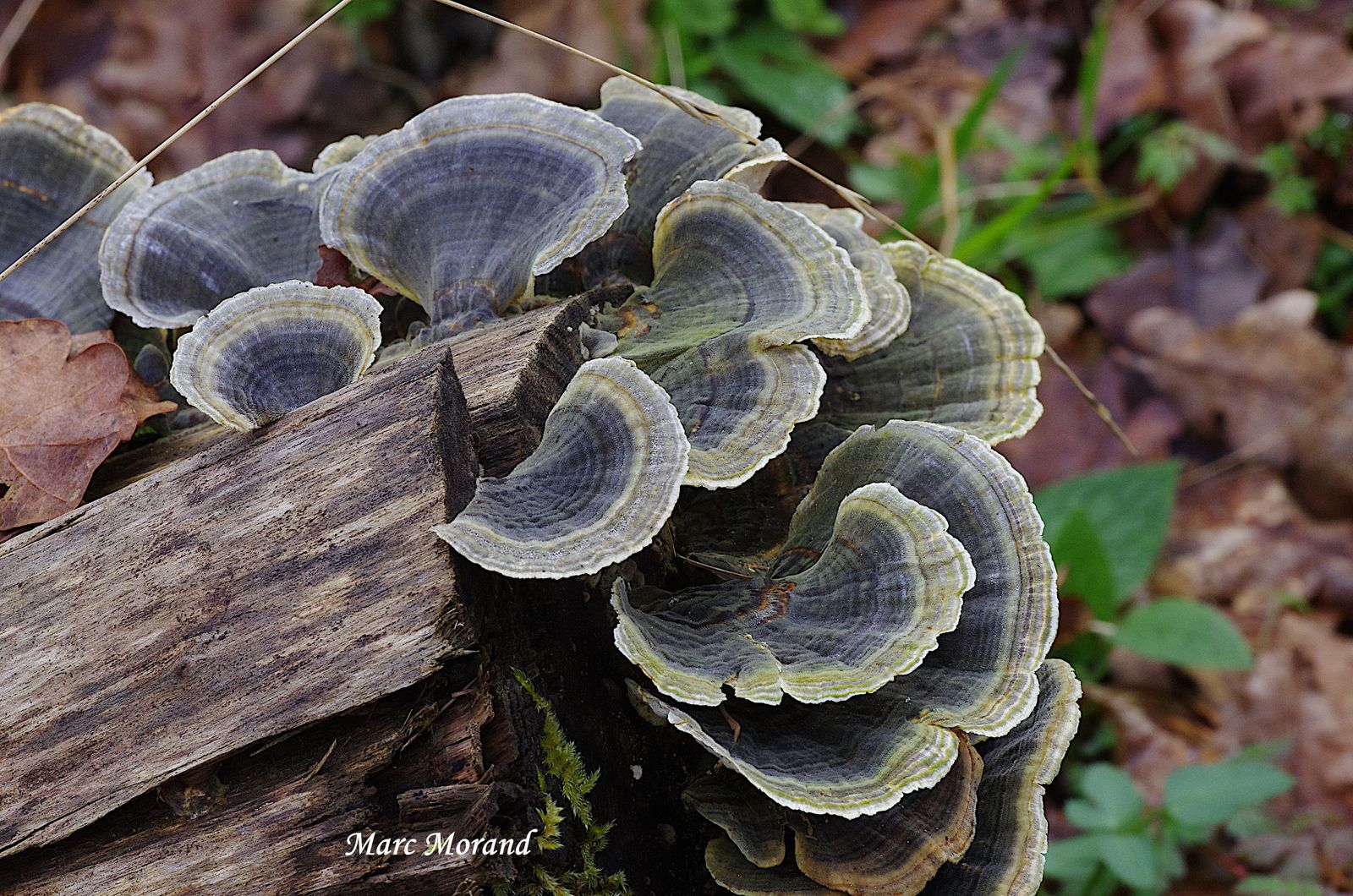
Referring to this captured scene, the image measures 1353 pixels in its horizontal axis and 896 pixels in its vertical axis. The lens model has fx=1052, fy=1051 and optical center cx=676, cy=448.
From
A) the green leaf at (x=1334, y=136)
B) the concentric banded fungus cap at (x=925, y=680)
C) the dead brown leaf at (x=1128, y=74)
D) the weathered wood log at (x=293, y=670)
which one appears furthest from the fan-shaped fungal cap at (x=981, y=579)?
the green leaf at (x=1334, y=136)

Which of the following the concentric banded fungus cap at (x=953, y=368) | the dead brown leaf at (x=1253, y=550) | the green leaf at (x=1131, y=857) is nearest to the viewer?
the concentric banded fungus cap at (x=953, y=368)

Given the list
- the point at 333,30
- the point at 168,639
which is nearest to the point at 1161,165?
the point at 333,30

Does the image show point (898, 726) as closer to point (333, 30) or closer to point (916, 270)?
point (916, 270)

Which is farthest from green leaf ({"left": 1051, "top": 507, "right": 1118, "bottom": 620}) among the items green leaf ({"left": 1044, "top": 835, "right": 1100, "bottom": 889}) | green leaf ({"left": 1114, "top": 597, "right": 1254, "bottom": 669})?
green leaf ({"left": 1044, "top": 835, "right": 1100, "bottom": 889})

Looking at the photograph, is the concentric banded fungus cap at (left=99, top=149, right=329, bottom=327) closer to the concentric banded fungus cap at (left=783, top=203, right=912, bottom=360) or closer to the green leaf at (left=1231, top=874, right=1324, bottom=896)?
the concentric banded fungus cap at (left=783, top=203, right=912, bottom=360)

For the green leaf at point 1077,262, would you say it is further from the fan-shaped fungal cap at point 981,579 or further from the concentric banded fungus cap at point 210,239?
the concentric banded fungus cap at point 210,239
